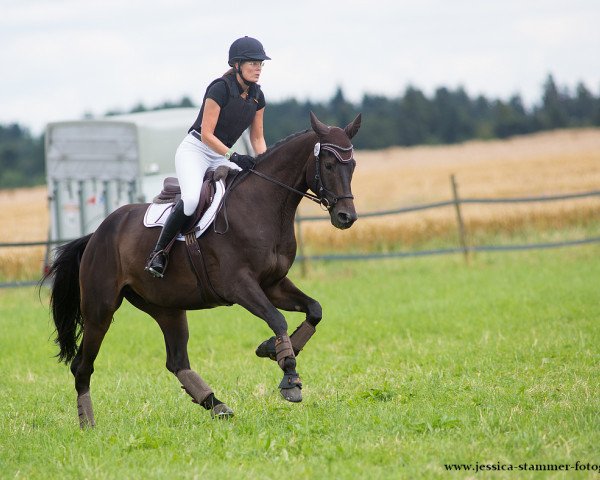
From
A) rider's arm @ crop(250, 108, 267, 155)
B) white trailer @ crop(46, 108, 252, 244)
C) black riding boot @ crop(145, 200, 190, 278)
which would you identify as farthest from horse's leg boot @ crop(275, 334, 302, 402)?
white trailer @ crop(46, 108, 252, 244)

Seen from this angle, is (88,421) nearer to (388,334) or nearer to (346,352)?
(346,352)

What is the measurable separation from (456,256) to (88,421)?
13.8 meters

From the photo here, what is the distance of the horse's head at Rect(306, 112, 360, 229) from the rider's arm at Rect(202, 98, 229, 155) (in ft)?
2.86

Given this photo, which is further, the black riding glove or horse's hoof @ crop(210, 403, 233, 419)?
the black riding glove

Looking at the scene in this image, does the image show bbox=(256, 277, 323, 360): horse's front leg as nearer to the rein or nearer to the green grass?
the green grass

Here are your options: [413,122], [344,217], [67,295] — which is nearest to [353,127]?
[344,217]

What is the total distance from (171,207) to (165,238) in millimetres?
403

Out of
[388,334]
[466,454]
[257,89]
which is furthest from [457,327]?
[466,454]

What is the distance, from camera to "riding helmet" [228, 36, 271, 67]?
7.56 m

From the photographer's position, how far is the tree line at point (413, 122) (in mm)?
84500

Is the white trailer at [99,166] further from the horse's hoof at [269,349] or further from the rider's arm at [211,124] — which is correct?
the horse's hoof at [269,349]

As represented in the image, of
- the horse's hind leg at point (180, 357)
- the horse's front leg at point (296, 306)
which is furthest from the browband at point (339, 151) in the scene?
the horse's hind leg at point (180, 357)

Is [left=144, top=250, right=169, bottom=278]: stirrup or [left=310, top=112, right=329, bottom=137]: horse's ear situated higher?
[left=310, top=112, right=329, bottom=137]: horse's ear

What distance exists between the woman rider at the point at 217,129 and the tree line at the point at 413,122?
73212mm
